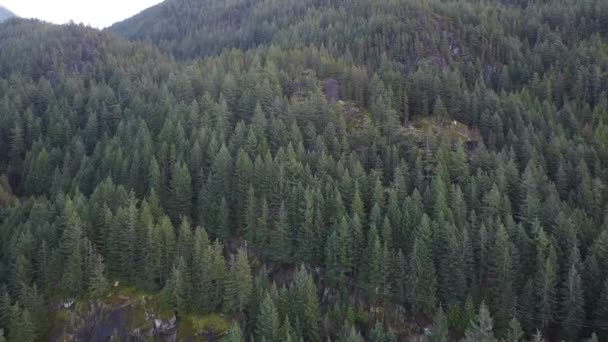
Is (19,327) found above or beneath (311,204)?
above

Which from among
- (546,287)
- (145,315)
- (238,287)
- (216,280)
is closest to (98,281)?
(145,315)

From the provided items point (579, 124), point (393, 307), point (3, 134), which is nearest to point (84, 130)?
point (3, 134)

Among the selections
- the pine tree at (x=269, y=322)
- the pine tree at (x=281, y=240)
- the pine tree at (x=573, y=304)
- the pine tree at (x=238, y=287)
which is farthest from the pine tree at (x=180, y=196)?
the pine tree at (x=573, y=304)

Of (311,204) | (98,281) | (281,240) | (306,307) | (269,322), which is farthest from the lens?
(311,204)

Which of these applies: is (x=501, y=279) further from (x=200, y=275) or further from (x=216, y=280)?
(x=200, y=275)

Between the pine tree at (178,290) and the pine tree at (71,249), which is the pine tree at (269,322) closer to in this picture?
the pine tree at (178,290)

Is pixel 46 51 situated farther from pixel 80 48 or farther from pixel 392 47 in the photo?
pixel 392 47

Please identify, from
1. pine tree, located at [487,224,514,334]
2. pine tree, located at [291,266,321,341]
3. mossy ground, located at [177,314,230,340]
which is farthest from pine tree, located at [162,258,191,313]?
pine tree, located at [487,224,514,334]

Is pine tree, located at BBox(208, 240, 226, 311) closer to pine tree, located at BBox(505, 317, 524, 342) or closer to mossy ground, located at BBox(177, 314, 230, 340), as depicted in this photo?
mossy ground, located at BBox(177, 314, 230, 340)
